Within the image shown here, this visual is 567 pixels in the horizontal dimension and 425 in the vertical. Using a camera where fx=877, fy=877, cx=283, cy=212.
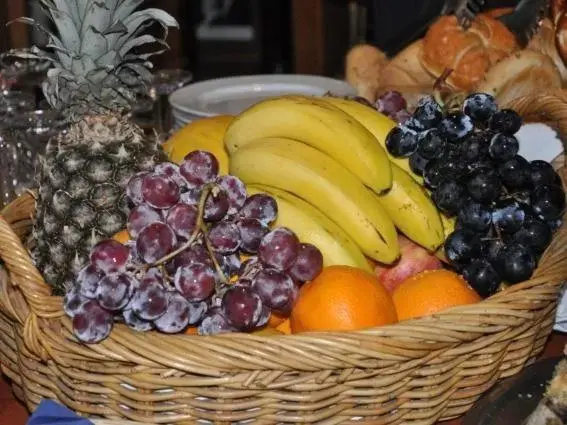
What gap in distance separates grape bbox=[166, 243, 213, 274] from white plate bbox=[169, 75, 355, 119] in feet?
2.31

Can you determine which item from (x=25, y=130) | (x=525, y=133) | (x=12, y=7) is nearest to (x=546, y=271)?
(x=525, y=133)

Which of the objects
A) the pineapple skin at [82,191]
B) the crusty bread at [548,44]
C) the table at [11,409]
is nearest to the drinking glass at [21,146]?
the pineapple skin at [82,191]

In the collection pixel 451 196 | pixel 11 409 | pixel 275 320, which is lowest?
pixel 11 409

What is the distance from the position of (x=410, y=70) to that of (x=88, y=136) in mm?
683

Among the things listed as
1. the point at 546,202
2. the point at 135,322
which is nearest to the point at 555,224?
the point at 546,202

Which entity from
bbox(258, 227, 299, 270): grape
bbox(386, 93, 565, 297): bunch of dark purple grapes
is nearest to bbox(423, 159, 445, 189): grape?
bbox(386, 93, 565, 297): bunch of dark purple grapes

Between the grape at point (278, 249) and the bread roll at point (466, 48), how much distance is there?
67 centimetres

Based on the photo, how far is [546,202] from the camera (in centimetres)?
91

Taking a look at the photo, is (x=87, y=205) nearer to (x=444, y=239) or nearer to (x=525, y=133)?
(x=444, y=239)

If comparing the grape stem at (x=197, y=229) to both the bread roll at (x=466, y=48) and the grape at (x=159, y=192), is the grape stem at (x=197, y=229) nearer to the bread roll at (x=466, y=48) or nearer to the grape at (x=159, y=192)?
the grape at (x=159, y=192)

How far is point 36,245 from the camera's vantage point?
978 millimetres

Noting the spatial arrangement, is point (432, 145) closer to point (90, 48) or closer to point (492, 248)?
point (492, 248)

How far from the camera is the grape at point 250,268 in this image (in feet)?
2.69

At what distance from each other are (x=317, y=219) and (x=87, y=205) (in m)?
0.25
